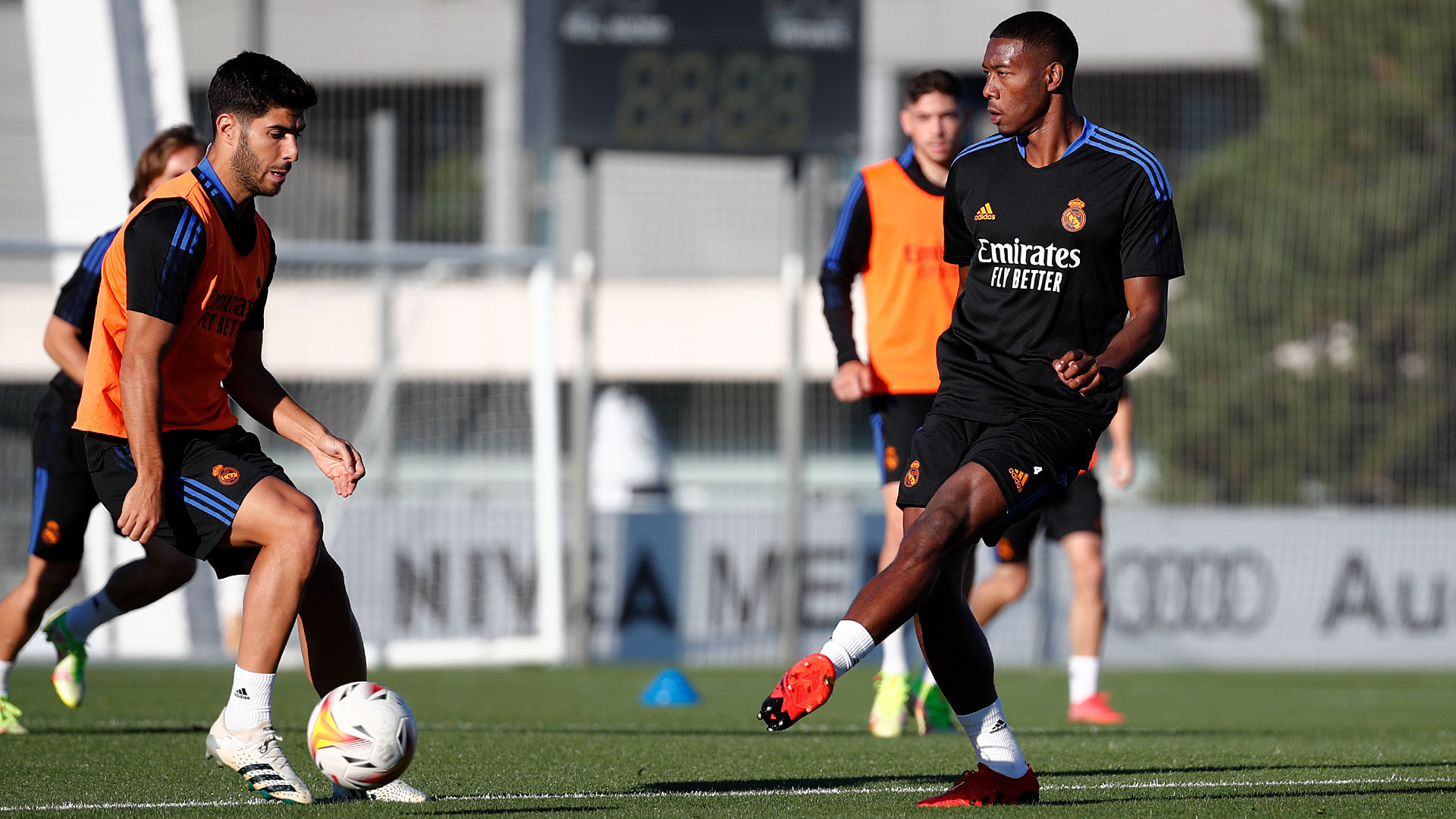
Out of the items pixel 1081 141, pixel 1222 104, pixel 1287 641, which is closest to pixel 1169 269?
pixel 1081 141

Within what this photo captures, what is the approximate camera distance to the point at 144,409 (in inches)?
157

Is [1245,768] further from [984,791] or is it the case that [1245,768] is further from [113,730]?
[113,730]

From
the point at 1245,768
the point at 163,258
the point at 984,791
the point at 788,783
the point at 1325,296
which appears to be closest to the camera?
the point at 163,258

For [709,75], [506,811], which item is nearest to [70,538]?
[506,811]

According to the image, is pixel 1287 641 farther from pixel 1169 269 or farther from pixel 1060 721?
pixel 1169 269

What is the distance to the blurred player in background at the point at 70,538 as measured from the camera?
6043 millimetres

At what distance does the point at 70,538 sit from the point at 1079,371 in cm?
394

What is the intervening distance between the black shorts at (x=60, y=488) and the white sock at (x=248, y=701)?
7.70 ft

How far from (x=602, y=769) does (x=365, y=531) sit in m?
7.20

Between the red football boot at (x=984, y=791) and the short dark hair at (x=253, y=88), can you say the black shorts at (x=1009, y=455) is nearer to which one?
the red football boot at (x=984, y=791)

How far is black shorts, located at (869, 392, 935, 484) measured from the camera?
621cm

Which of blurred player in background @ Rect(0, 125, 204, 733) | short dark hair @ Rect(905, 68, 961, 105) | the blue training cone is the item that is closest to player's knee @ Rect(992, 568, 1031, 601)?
the blue training cone

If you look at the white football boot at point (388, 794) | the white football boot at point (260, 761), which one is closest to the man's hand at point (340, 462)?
the white football boot at point (260, 761)

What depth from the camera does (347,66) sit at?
564 inches
